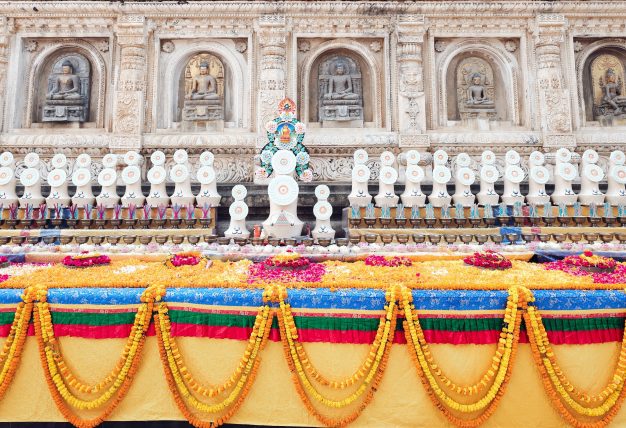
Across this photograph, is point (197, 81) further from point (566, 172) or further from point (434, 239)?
point (566, 172)

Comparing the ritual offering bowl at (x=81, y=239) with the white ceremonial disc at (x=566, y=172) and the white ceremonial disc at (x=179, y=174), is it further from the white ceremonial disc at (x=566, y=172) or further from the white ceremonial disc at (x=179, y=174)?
the white ceremonial disc at (x=566, y=172)

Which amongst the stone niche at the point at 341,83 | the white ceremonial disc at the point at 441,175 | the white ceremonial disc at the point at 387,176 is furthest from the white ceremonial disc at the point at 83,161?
the white ceremonial disc at the point at 441,175

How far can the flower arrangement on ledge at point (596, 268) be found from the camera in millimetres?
2568

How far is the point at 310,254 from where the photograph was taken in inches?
149

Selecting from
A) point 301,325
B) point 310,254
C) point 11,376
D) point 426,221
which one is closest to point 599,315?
point 301,325

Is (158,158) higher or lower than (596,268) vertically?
higher

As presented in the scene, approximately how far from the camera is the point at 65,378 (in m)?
2.18

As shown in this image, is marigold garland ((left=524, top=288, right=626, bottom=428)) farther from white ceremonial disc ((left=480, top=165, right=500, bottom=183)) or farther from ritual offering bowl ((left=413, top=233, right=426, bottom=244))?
white ceremonial disc ((left=480, top=165, right=500, bottom=183))

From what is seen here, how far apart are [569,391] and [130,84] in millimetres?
8792

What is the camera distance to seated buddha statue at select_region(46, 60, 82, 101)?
27.0ft

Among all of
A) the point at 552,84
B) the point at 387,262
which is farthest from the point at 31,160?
the point at 552,84

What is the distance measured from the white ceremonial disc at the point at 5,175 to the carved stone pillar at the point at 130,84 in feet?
7.32

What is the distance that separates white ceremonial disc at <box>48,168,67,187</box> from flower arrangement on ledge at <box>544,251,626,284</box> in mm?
6339

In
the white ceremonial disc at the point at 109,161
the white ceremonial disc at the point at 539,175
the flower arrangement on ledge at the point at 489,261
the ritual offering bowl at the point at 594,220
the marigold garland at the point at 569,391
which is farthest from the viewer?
the white ceremonial disc at the point at 109,161
